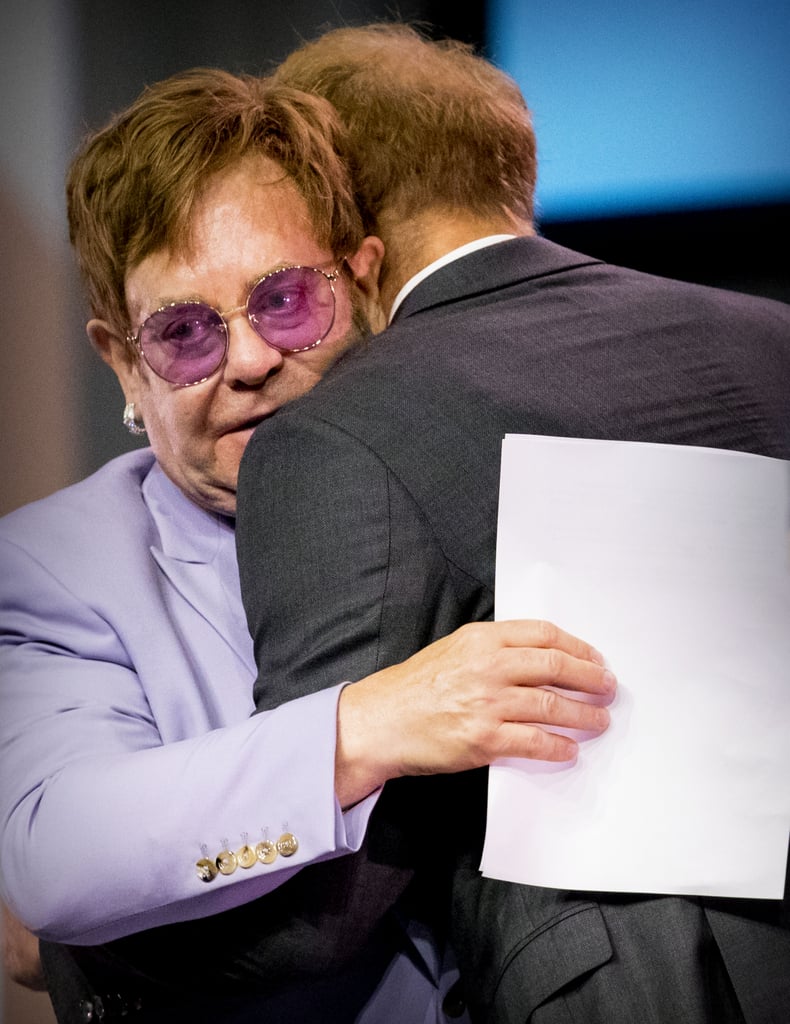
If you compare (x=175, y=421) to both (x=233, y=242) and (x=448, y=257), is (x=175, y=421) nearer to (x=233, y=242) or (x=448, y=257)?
(x=233, y=242)

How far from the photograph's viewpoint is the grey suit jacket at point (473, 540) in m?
0.90

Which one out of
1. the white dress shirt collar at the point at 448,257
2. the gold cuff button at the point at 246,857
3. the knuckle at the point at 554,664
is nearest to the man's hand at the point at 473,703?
the knuckle at the point at 554,664

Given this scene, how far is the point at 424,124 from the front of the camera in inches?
48.3

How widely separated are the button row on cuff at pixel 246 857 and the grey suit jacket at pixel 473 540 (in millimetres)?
104

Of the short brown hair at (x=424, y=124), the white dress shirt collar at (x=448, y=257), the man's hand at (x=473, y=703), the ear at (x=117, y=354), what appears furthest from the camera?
the ear at (x=117, y=354)

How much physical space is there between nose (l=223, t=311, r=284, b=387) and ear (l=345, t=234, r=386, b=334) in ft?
0.43

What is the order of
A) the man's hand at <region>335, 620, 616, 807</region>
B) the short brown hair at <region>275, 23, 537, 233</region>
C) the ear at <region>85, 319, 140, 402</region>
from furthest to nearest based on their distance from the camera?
the ear at <region>85, 319, 140, 402</region>
the short brown hair at <region>275, 23, 537, 233</region>
the man's hand at <region>335, 620, 616, 807</region>

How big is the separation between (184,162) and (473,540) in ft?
1.85

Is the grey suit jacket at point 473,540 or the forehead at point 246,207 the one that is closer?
the grey suit jacket at point 473,540

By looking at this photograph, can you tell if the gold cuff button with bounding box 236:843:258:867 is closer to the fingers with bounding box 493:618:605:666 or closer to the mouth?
the fingers with bounding box 493:618:605:666

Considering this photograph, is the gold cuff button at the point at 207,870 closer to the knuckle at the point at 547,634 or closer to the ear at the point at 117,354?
the knuckle at the point at 547,634

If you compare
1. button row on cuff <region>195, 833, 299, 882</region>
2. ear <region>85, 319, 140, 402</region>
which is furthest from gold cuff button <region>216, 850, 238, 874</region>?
ear <region>85, 319, 140, 402</region>

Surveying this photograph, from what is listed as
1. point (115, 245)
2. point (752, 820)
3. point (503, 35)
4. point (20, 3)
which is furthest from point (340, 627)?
point (503, 35)

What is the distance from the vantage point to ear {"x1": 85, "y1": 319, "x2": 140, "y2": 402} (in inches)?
51.9
